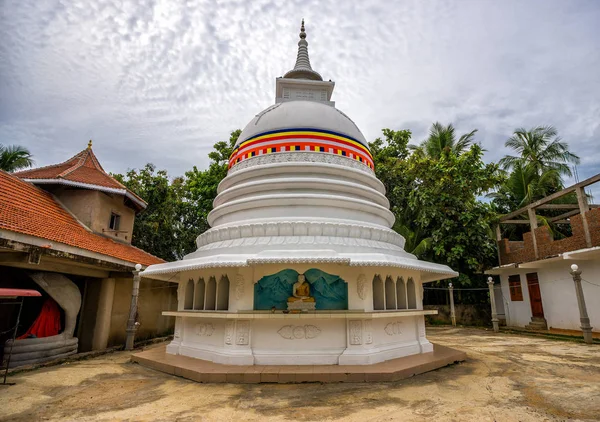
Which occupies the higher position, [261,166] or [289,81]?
[289,81]

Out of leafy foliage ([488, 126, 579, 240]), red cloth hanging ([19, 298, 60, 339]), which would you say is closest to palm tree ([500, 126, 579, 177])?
leafy foliage ([488, 126, 579, 240])

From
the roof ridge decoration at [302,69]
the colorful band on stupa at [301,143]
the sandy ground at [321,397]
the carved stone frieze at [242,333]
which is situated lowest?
the sandy ground at [321,397]

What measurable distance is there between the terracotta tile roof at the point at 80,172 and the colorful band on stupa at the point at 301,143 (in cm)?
664

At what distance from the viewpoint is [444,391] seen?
6.11m

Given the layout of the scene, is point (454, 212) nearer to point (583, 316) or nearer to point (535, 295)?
point (535, 295)

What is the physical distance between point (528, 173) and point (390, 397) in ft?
70.2

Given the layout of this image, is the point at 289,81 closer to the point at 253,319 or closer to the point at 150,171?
the point at 253,319

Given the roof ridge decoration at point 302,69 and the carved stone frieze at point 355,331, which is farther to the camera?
the roof ridge decoration at point 302,69

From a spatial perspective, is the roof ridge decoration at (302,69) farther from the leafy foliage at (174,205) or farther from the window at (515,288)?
the window at (515,288)

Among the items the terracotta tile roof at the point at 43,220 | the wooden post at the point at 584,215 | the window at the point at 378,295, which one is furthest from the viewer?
the wooden post at the point at 584,215

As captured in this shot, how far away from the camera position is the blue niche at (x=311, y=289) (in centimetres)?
802

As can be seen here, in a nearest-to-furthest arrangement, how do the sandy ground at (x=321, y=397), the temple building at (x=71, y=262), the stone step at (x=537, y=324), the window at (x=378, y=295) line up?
the sandy ground at (x=321, y=397), the window at (x=378, y=295), the temple building at (x=71, y=262), the stone step at (x=537, y=324)

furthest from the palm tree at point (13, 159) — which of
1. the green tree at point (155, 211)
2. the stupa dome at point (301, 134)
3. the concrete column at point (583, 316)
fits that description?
the concrete column at point (583, 316)

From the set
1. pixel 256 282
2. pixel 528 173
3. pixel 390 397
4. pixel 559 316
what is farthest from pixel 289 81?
pixel 528 173
